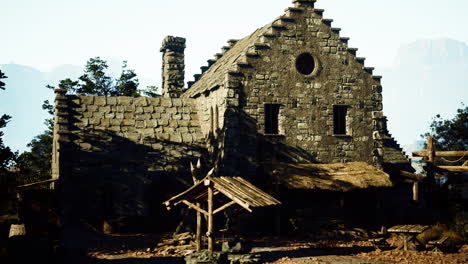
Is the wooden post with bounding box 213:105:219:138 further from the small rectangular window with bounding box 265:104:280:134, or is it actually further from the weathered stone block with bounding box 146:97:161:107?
the weathered stone block with bounding box 146:97:161:107

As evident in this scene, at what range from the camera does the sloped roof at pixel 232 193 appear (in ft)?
48.1

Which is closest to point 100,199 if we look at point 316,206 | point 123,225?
point 123,225

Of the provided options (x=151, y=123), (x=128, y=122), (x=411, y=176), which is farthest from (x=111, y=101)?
(x=411, y=176)

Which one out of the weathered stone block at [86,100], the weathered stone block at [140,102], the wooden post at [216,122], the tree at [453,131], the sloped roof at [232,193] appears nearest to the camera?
the sloped roof at [232,193]

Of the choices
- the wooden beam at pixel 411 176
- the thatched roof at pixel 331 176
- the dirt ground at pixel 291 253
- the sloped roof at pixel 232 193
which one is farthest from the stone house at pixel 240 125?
the sloped roof at pixel 232 193

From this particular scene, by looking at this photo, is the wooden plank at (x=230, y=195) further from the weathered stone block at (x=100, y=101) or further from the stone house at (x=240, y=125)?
the weathered stone block at (x=100, y=101)

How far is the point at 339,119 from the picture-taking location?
23.6 meters

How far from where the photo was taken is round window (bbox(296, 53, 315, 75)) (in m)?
22.9

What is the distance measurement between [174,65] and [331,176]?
40.6 feet

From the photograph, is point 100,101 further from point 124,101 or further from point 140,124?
point 140,124

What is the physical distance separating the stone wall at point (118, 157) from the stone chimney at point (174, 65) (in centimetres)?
550

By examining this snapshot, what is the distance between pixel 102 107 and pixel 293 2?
1007 cm

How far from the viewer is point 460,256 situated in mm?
16703

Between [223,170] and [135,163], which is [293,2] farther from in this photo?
[135,163]
